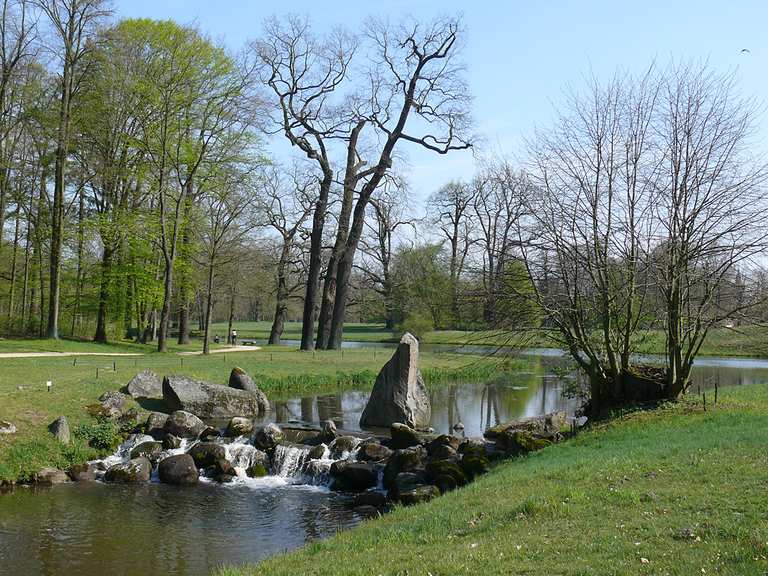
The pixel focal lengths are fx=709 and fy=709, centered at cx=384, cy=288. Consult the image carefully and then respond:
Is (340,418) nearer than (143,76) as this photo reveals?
Yes

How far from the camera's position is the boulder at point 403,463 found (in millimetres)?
14602

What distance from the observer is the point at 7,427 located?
15562 mm

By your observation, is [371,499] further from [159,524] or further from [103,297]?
[103,297]

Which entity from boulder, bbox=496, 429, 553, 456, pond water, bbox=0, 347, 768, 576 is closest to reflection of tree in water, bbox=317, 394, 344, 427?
pond water, bbox=0, 347, 768, 576

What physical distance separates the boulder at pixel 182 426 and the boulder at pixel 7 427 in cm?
362

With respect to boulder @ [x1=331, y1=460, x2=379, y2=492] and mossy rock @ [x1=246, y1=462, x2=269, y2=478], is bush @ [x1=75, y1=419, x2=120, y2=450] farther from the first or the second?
boulder @ [x1=331, y1=460, x2=379, y2=492]

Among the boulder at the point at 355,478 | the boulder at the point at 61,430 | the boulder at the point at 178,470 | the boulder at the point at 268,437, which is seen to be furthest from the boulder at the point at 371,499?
the boulder at the point at 61,430

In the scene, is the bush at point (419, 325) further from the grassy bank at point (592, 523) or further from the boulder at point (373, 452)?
Result: the grassy bank at point (592, 523)

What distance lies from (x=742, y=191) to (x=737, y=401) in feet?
15.5

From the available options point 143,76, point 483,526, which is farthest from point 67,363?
point 483,526

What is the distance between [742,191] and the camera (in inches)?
573

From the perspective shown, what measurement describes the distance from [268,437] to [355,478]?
329 cm

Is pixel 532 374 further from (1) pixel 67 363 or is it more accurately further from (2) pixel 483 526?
(2) pixel 483 526

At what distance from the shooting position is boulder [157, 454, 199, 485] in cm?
1492
